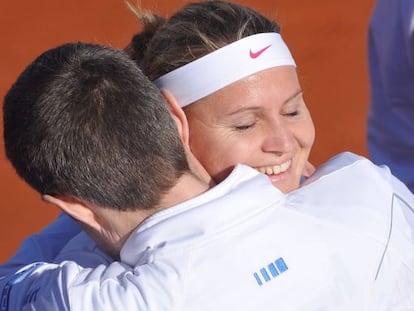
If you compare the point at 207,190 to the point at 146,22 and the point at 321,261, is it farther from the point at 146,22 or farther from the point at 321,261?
the point at 146,22

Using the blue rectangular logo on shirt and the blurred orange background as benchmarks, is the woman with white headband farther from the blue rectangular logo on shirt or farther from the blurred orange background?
the blurred orange background

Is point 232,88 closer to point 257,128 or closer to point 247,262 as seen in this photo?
point 257,128

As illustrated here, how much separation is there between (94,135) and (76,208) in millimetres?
207

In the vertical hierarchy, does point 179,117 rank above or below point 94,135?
below

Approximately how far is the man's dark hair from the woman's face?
2.09ft

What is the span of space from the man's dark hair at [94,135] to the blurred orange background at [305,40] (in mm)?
5320

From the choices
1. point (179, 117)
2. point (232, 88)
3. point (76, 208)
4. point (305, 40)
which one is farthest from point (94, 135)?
point (305, 40)

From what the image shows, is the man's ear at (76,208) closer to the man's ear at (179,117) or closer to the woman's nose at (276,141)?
the man's ear at (179,117)

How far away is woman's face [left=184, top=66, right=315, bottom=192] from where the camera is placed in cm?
305

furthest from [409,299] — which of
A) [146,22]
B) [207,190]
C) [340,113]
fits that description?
[340,113]

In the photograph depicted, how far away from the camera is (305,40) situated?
29.8 feet

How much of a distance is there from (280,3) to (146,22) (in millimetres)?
6264

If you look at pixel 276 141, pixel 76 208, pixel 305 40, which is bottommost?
pixel 305 40

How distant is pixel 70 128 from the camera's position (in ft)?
7.68
